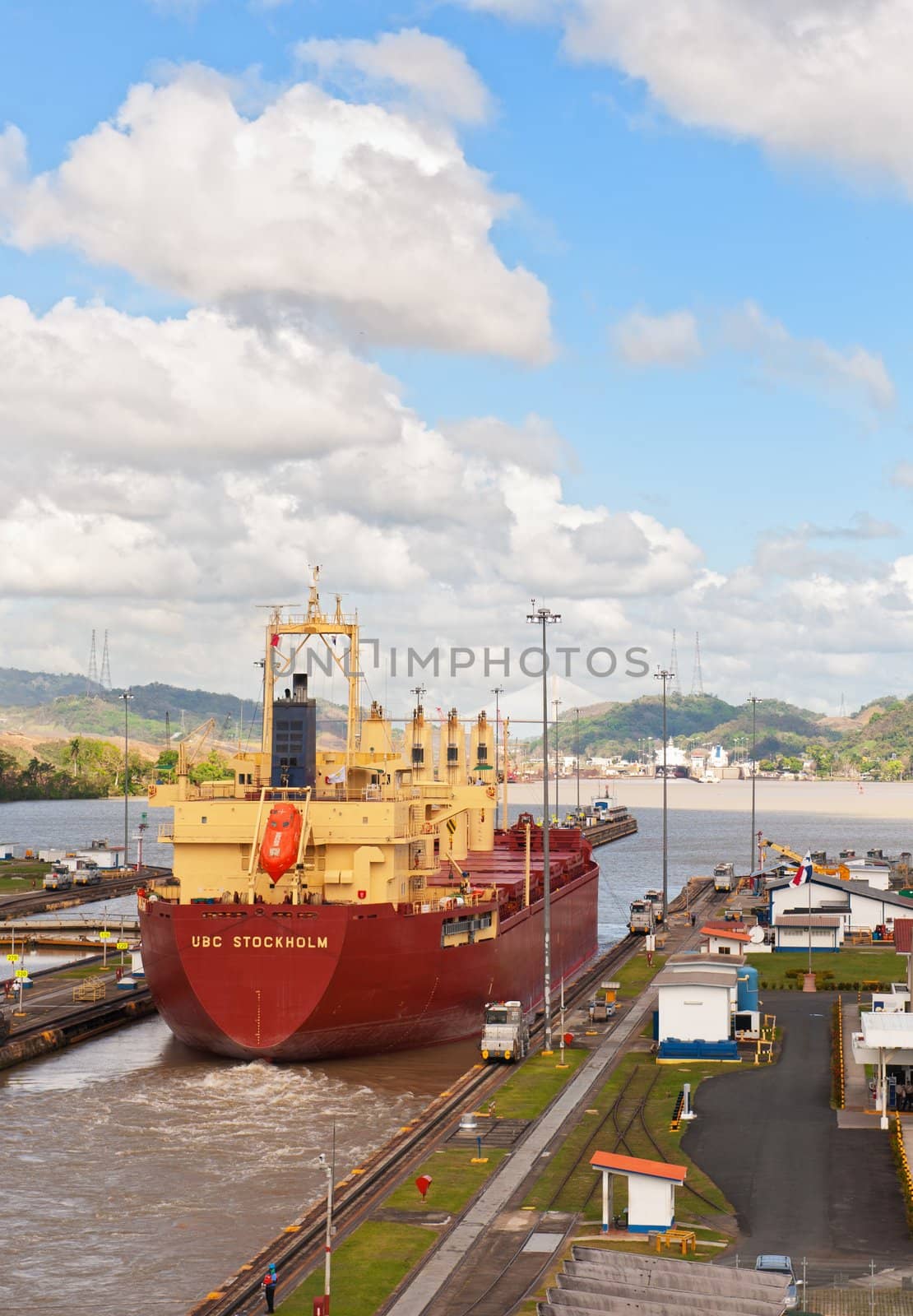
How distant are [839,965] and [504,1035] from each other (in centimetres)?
3311

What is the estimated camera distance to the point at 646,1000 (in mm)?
68000

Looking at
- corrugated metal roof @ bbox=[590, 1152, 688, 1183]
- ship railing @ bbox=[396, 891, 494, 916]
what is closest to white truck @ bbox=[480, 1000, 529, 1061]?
ship railing @ bbox=[396, 891, 494, 916]

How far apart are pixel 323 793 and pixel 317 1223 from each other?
998 inches

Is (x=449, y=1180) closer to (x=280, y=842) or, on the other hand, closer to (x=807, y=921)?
(x=280, y=842)

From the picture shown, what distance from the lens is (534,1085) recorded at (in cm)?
5003

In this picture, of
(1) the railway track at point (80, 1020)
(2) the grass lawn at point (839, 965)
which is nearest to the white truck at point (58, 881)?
(1) the railway track at point (80, 1020)

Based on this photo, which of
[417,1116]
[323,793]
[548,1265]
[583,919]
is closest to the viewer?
[548,1265]

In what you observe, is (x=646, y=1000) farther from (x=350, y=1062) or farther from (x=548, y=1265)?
(x=548, y=1265)

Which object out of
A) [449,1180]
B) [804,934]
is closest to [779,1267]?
[449,1180]

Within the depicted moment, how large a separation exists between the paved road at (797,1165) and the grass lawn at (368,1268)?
730 centimetres

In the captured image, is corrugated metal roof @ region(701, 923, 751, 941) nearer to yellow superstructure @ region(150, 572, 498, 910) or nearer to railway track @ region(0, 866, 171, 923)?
yellow superstructure @ region(150, 572, 498, 910)

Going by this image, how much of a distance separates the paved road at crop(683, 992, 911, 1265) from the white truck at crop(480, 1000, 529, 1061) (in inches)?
284

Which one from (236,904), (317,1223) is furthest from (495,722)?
(317,1223)

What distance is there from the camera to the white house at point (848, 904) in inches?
3649
